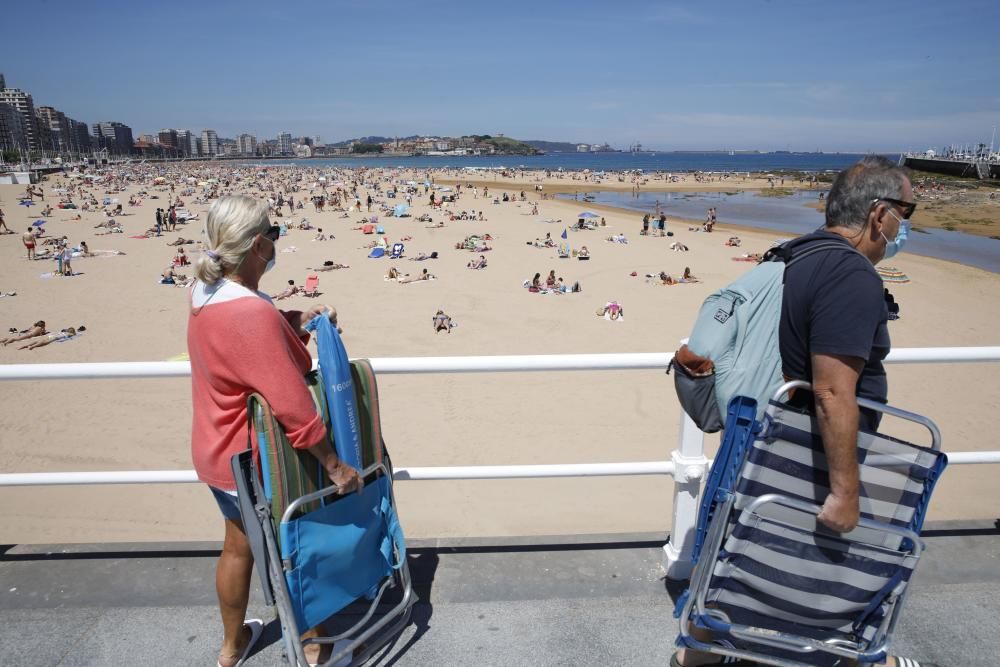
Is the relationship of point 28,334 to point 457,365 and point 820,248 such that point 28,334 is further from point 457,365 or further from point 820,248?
point 820,248

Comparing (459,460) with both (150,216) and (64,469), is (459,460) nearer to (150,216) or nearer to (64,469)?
(64,469)

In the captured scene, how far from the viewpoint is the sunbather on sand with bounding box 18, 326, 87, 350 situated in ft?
35.8

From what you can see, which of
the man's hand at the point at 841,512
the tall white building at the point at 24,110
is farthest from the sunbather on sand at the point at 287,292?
the tall white building at the point at 24,110

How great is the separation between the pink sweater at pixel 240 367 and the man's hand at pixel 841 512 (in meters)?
1.46

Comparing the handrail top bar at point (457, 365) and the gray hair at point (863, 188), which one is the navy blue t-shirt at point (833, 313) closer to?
the gray hair at point (863, 188)

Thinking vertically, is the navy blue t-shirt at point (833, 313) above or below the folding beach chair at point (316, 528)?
above

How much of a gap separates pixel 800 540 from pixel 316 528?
4.85 ft

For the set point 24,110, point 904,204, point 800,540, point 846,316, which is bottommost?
point 800,540

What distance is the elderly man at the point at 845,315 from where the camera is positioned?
1.63 metres

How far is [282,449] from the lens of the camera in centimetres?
192

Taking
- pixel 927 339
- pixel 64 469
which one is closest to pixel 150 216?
pixel 64 469

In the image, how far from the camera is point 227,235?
74.0 inches

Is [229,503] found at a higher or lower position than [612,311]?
higher

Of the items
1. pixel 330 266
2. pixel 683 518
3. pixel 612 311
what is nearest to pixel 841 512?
pixel 683 518
